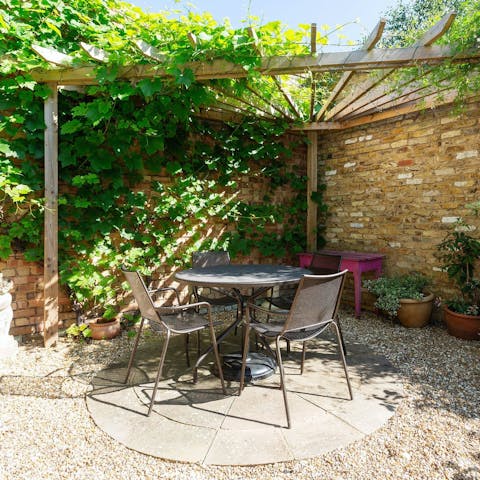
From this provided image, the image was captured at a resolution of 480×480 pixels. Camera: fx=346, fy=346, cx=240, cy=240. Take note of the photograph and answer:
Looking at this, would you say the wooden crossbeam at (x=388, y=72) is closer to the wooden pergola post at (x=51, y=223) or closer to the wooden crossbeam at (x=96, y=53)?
the wooden crossbeam at (x=96, y=53)

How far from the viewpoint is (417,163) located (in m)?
4.10

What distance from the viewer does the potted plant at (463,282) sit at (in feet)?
11.1

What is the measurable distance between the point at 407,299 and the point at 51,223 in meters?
3.66

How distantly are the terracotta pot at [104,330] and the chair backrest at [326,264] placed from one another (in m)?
2.04

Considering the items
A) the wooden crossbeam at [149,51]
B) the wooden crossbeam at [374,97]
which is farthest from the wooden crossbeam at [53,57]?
the wooden crossbeam at [374,97]

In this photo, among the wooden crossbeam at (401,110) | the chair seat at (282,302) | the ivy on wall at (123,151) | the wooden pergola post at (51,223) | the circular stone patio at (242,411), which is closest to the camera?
the circular stone patio at (242,411)

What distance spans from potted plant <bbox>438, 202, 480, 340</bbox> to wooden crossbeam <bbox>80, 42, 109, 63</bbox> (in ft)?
12.0

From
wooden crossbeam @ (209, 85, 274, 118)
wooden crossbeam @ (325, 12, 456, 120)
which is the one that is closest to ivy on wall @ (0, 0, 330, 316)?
wooden crossbeam @ (209, 85, 274, 118)

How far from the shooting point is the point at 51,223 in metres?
3.17

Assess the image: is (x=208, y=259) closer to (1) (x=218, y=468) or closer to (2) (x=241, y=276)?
(2) (x=241, y=276)

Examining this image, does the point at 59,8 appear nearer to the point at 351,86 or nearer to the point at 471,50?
the point at 351,86

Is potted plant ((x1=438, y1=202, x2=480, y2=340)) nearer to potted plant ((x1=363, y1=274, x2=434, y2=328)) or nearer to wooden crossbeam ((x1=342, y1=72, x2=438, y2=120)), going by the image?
potted plant ((x1=363, y1=274, x2=434, y2=328))

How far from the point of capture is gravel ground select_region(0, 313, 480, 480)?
1.60 metres

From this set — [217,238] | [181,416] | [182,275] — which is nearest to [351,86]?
[217,238]
